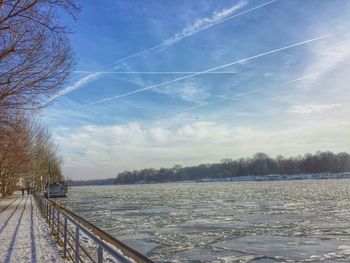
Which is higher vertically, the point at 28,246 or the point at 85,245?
the point at 28,246

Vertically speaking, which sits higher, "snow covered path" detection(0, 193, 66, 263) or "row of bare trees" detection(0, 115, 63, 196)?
"row of bare trees" detection(0, 115, 63, 196)

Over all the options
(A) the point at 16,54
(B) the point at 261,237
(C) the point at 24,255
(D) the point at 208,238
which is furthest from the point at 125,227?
(A) the point at 16,54

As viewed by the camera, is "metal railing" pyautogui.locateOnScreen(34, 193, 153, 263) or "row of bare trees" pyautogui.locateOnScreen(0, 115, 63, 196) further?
"row of bare trees" pyautogui.locateOnScreen(0, 115, 63, 196)

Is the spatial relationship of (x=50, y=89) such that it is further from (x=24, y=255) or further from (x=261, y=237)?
(x=261, y=237)

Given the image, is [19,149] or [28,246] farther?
[19,149]

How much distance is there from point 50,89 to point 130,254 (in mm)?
6162

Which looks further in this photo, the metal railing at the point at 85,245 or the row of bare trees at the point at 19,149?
the row of bare trees at the point at 19,149

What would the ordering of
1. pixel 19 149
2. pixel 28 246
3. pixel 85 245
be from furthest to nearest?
pixel 19 149, pixel 85 245, pixel 28 246

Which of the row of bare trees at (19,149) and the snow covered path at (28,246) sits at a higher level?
the row of bare trees at (19,149)

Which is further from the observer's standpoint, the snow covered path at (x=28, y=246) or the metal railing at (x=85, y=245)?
the snow covered path at (x=28, y=246)

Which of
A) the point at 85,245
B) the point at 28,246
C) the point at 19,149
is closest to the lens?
the point at 28,246

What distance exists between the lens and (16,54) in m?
11.0

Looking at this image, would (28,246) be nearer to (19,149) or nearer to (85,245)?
(85,245)

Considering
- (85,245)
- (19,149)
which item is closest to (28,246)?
(85,245)
